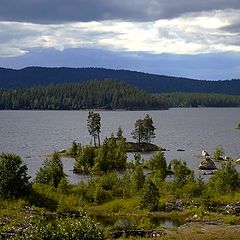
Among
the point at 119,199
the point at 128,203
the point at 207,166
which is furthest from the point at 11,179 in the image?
the point at 207,166

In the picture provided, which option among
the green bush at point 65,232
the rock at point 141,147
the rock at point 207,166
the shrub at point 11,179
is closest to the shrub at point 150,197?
the shrub at point 11,179

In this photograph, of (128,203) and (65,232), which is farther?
(128,203)

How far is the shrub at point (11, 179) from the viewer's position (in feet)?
215

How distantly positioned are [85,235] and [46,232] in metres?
2.28

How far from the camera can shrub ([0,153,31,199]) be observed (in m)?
65.4

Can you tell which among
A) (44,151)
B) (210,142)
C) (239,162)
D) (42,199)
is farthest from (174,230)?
(210,142)

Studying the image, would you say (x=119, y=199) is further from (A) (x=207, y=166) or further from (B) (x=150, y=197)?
(A) (x=207, y=166)

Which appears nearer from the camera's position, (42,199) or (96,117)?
(42,199)

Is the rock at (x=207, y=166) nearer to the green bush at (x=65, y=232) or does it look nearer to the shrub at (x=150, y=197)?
the shrub at (x=150, y=197)

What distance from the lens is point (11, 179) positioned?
65.4 meters

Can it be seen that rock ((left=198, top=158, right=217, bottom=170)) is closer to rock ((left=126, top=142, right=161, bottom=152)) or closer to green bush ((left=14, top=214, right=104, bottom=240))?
rock ((left=126, top=142, right=161, bottom=152))

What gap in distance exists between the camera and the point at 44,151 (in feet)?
498

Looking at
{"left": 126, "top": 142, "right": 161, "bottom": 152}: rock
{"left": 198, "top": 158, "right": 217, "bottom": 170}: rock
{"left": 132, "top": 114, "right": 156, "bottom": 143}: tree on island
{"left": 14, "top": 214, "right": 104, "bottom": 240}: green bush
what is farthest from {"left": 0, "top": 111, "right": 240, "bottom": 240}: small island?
{"left": 132, "top": 114, "right": 156, "bottom": 143}: tree on island

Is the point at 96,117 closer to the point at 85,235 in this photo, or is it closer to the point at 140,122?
the point at 140,122
